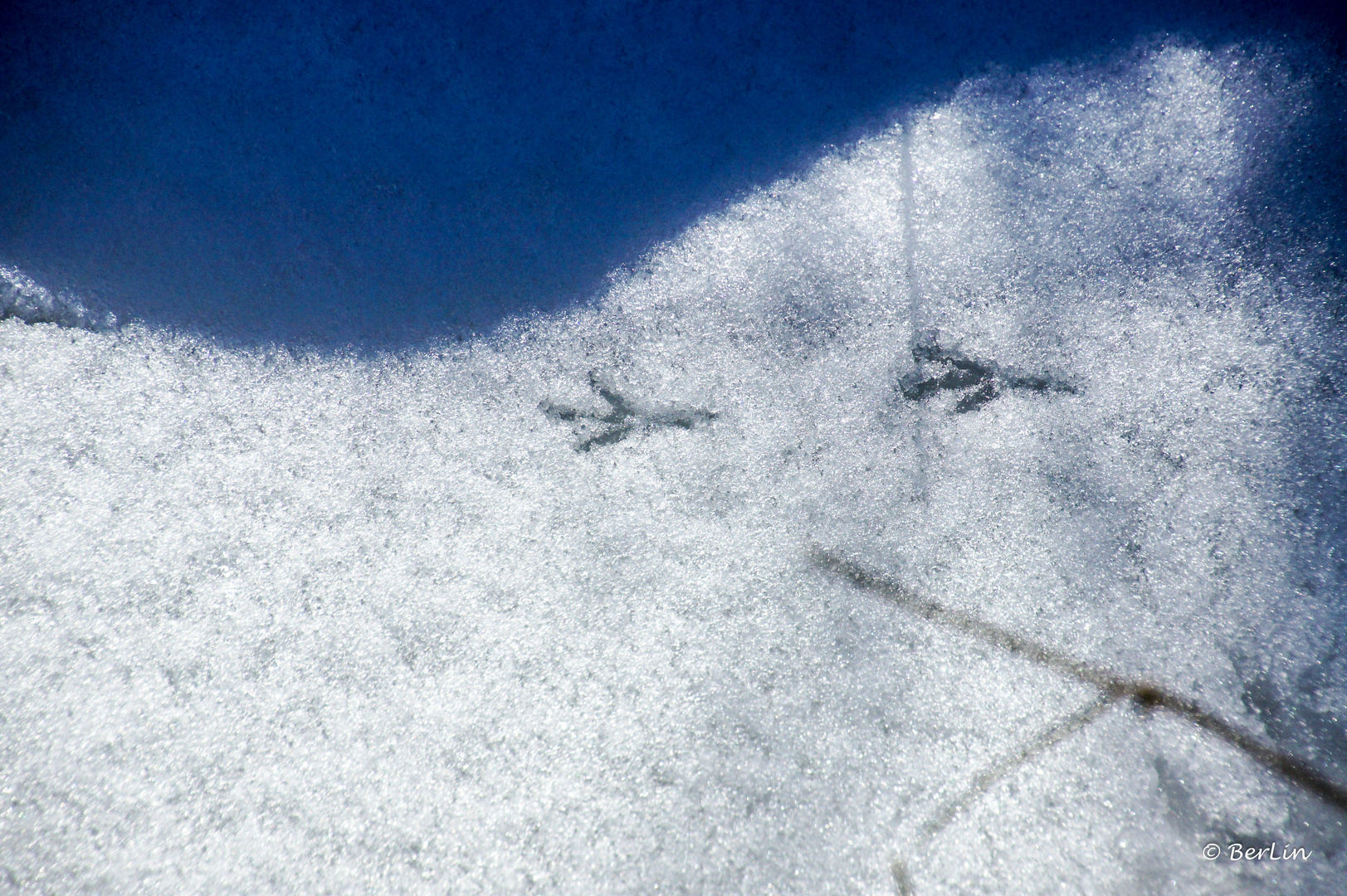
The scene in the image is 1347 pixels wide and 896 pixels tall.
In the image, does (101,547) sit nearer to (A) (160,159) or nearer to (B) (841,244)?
(A) (160,159)

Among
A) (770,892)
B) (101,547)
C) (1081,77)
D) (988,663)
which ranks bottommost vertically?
(770,892)

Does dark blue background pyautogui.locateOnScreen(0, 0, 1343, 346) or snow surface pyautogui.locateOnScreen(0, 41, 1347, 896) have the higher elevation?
dark blue background pyautogui.locateOnScreen(0, 0, 1343, 346)

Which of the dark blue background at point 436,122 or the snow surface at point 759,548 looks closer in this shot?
the snow surface at point 759,548

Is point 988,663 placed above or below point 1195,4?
below

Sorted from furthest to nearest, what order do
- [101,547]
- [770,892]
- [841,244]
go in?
[841,244], [101,547], [770,892]

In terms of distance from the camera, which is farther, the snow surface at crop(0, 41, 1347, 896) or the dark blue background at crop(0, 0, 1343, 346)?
the dark blue background at crop(0, 0, 1343, 346)

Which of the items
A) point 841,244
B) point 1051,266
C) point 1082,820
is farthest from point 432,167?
point 1082,820
